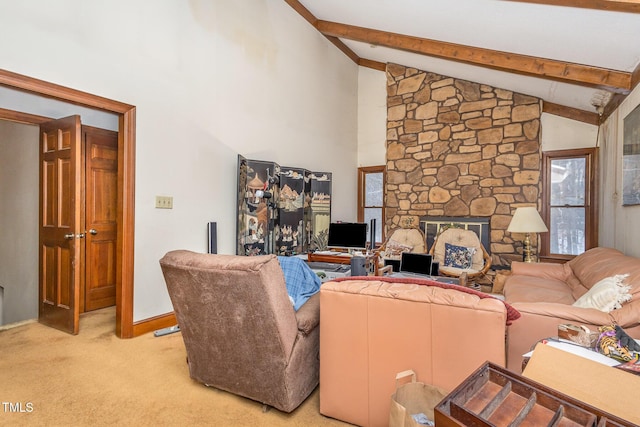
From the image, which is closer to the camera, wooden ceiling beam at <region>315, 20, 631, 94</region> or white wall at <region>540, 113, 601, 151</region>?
wooden ceiling beam at <region>315, 20, 631, 94</region>

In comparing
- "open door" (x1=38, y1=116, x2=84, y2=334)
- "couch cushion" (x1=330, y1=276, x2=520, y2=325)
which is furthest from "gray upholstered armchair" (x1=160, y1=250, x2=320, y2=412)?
"open door" (x1=38, y1=116, x2=84, y2=334)

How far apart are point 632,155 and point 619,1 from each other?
140 centimetres

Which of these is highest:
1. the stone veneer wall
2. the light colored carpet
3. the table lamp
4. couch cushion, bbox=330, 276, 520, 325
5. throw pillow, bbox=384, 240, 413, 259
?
the stone veneer wall

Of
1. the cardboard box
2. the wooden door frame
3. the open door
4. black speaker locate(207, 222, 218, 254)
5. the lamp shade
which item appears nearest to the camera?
the cardboard box

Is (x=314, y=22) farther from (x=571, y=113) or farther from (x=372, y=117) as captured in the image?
(x=571, y=113)

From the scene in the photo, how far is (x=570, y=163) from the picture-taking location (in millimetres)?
4480

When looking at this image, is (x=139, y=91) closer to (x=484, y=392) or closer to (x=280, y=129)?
(x=280, y=129)

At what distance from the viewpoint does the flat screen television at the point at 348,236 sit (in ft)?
12.6

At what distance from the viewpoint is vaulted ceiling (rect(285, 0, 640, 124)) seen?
2455mm

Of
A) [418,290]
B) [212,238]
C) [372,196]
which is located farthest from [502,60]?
[212,238]

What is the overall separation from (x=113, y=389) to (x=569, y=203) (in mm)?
5502

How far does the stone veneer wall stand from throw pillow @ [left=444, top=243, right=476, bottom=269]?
44 centimetres

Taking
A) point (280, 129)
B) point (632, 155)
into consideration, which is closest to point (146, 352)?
point (280, 129)

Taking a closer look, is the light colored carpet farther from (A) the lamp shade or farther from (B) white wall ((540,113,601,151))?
(B) white wall ((540,113,601,151))
